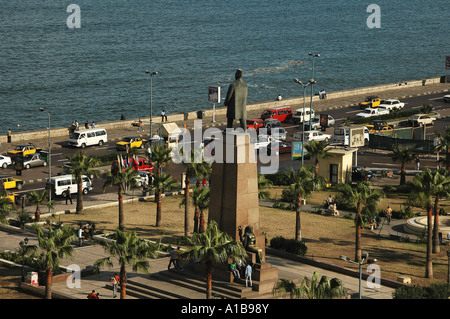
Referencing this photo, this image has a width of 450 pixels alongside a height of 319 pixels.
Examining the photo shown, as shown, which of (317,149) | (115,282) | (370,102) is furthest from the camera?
(370,102)

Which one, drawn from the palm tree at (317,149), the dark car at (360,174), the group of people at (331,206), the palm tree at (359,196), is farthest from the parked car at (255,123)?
the palm tree at (359,196)

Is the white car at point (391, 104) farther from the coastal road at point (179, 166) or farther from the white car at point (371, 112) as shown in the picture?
the coastal road at point (179, 166)

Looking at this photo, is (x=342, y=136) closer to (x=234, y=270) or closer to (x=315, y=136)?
(x=315, y=136)

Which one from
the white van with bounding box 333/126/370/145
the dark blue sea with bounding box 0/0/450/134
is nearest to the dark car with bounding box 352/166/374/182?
the white van with bounding box 333/126/370/145

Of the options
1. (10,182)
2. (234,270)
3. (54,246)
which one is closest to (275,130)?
(10,182)

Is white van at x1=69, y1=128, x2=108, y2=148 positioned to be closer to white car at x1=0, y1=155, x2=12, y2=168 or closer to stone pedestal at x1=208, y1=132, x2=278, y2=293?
white car at x1=0, y1=155, x2=12, y2=168
